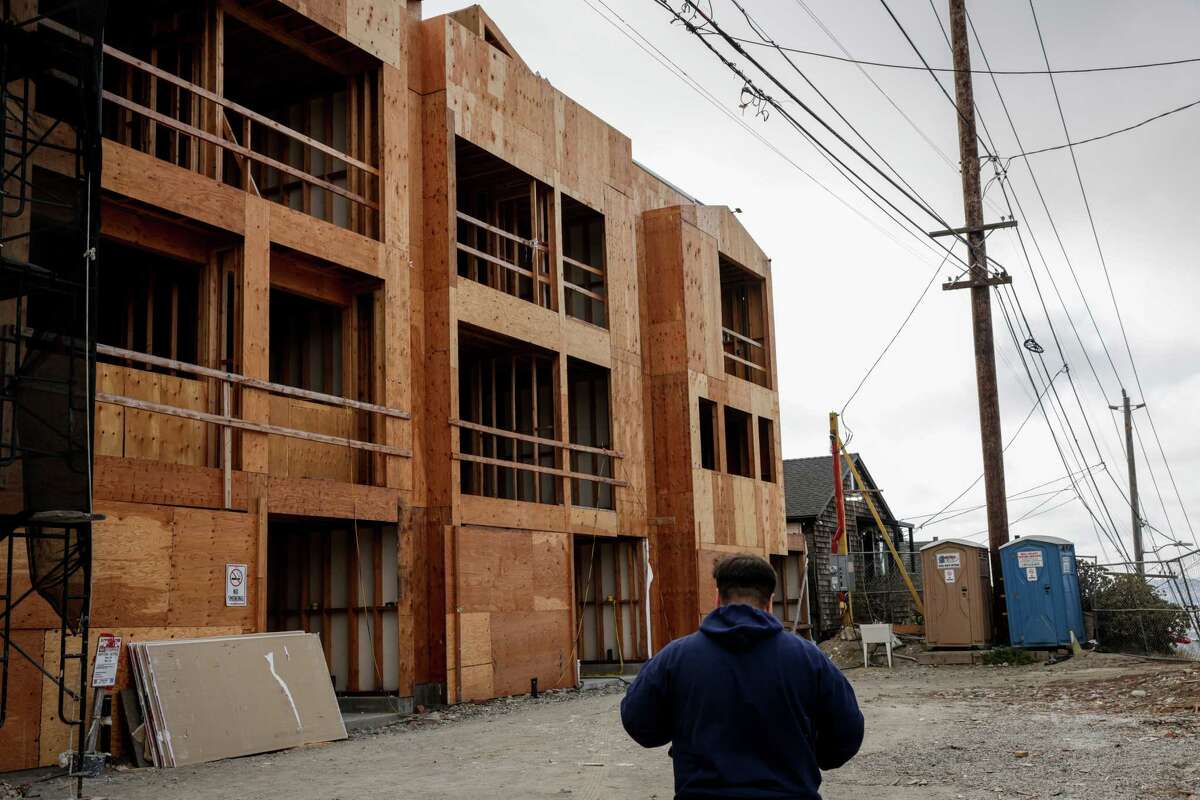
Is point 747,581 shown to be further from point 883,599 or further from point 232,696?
point 883,599

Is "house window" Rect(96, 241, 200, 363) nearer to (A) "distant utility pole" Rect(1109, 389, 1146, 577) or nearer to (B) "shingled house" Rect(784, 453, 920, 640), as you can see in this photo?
(B) "shingled house" Rect(784, 453, 920, 640)

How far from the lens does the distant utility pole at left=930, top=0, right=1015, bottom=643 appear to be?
22641 millimetres

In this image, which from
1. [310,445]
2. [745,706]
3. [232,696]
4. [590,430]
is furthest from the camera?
[590,430]

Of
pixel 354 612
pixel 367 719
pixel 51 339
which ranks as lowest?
pixel 367 719

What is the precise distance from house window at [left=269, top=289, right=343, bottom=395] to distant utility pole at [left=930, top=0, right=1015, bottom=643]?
12.3m

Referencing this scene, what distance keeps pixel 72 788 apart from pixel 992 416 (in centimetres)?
1809

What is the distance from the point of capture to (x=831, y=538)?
37844 mm

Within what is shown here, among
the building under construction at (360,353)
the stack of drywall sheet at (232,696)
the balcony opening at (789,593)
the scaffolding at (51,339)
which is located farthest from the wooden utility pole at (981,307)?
the scaffolding at (51,339)

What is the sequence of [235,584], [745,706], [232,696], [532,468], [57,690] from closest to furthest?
[745,706], [57,690], [232,696], [235,584], [532,468]

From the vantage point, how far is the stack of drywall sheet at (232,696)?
1150 centimetres

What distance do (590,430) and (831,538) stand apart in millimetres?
17217

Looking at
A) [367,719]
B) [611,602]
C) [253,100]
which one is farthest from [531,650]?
[253,100]

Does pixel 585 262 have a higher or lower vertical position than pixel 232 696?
higher

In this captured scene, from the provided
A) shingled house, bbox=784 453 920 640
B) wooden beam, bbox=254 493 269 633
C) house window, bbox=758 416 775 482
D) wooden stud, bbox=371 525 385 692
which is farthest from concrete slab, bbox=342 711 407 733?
shingled house, bbox=784 453 920 640
